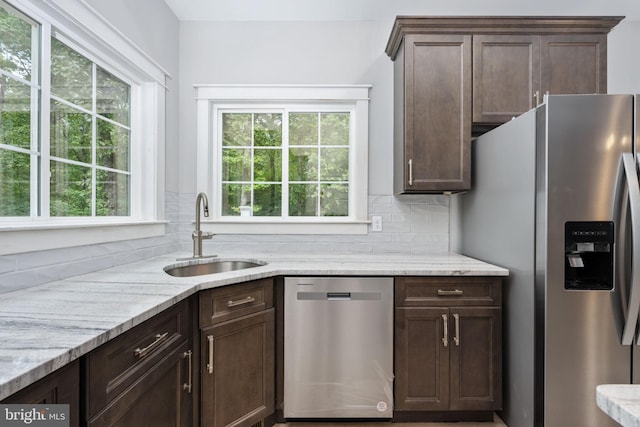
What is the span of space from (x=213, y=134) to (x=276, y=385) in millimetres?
1916

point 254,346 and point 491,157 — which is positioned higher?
point 491,157

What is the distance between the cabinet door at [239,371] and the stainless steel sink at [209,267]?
0.50 metres

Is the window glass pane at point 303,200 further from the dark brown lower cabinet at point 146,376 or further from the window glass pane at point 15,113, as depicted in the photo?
the window glass pane at point 15,113

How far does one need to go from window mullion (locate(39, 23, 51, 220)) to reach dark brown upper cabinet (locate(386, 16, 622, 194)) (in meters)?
1.96

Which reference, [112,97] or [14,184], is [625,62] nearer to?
[112,97]

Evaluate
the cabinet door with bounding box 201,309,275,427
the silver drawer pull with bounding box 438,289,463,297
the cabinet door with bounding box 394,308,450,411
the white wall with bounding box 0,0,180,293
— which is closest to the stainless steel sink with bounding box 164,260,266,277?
the white wall with bounding box 0,0,180,293

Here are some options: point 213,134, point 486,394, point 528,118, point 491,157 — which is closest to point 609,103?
point 528,118

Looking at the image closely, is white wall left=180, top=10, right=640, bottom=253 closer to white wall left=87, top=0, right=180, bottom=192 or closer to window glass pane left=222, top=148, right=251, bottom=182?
white wall left=87, top=0, right=180, bottom=192

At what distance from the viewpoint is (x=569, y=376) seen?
1647 millimetres

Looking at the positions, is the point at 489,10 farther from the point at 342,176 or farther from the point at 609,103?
the point at 342,176

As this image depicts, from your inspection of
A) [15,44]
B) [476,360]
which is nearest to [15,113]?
[15,44]

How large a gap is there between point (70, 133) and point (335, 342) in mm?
1777

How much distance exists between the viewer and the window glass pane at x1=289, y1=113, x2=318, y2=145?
9.20ft

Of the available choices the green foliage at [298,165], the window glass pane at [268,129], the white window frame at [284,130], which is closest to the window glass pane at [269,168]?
the green foliage at [298,165]
